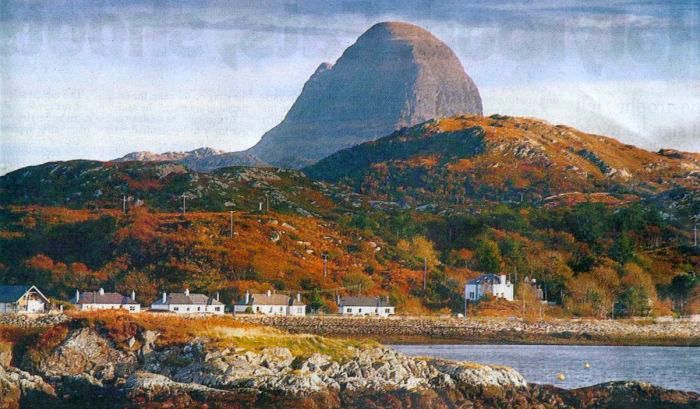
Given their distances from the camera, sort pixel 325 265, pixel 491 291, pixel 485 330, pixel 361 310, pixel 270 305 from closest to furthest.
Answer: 1. pixel 485 330
2. pixel 270 305
3. pixel 361 310
4. pixel 325 265
5. pixel 491 291

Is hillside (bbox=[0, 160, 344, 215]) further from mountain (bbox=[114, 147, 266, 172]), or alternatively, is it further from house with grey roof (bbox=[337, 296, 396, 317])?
mountain (bbox=[114, 147, 266, 172])

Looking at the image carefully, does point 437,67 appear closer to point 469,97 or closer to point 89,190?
point 469,97

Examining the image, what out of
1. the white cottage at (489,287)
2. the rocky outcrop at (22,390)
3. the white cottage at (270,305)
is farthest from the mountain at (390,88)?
the rocky outcrop at (22,390)

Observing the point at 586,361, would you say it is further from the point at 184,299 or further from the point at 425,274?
the point at 425,274

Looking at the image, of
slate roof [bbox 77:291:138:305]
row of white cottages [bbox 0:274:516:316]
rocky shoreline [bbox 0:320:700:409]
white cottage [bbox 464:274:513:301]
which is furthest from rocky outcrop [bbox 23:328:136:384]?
white cottage [bbox 464:274:513:301]

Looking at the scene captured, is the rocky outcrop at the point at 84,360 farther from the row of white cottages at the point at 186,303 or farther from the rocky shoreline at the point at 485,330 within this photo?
the rocky shoreline at the point at 485,330

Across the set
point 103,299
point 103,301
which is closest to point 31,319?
point 103,301

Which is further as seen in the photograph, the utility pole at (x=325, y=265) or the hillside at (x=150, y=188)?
the hillside at (x=150, y=188)
